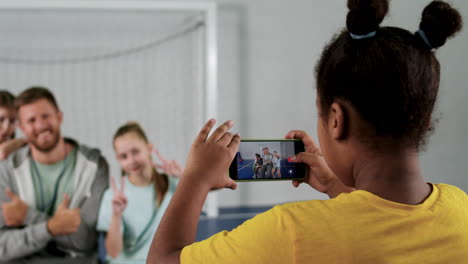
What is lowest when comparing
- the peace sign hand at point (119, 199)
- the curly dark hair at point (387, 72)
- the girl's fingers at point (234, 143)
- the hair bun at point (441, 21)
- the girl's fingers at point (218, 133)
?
the peace sign hand at point (119, 199)

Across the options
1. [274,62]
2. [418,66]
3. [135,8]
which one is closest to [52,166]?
[135,8]

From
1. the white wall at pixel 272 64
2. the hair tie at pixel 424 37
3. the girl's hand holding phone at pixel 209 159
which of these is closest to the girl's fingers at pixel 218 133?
the girl's hand holding phone at pixel 209 159

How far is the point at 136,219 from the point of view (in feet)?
5.92

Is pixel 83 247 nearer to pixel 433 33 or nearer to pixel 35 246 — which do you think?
pixel 35 246

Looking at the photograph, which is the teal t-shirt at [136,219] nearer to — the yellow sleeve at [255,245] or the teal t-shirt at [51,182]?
the teal t-shirt at [51,182]

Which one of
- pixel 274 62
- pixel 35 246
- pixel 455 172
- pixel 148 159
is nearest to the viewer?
pixel 35 246

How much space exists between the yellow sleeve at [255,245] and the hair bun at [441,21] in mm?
235

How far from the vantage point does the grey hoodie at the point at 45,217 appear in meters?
1.73

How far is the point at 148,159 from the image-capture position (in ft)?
6.09

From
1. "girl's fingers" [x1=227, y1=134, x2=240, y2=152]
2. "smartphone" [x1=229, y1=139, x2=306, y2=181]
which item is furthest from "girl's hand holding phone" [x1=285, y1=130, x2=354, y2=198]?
"girl's fingers" [x1=227, y1=134, x2=240, y2=152]

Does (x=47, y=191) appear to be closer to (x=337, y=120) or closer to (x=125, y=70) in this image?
(x=125, y=70)

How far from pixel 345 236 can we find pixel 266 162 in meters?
0.28

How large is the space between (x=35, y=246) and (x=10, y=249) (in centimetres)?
10

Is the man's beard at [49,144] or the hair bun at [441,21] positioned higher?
the hair bun at [441,21]
